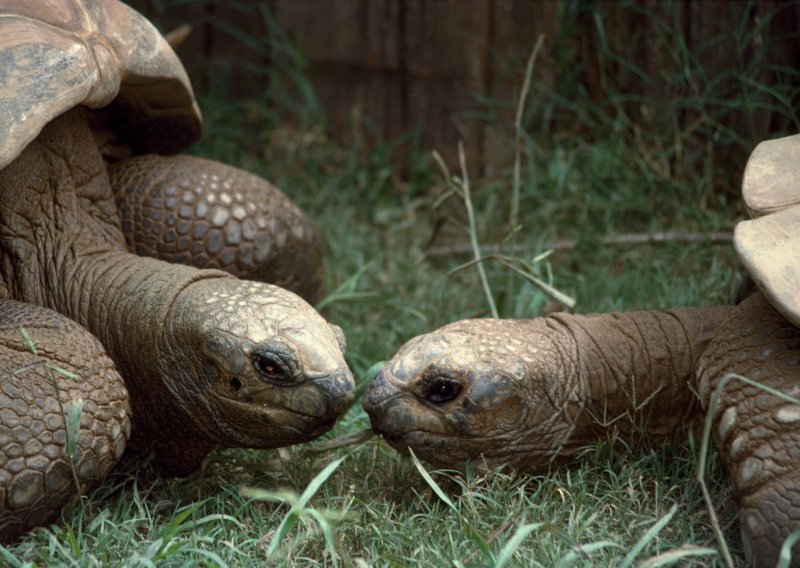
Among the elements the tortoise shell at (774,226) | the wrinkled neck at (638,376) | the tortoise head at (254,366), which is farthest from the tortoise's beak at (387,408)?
the tortoise shell at (774,226)

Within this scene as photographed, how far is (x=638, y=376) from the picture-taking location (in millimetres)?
2645

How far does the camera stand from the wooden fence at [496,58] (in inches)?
155

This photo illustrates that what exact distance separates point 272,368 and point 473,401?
0.48m

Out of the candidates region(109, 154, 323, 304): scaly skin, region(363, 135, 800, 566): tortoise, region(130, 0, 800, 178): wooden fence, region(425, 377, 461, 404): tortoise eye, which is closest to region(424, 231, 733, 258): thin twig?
region(130, 0, 800, 178): wooden fence

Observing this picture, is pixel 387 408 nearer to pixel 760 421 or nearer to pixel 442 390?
pixel 442 390

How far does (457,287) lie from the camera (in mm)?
3969

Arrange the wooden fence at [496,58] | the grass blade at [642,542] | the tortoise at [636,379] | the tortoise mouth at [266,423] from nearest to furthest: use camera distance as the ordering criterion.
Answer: the grass blade at [642,542] → the tortoise at [636,379] → the tortoise mouth at [266,423] → the wooden fence at [496,58]

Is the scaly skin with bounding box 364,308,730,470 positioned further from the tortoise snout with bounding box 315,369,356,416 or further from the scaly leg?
the scaly leg

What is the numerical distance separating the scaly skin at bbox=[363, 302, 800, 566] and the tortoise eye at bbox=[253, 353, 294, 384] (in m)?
0.25

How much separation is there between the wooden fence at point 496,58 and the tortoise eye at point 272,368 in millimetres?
2147

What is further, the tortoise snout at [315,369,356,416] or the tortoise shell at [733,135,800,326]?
the tortoise snout at [315,369,356,416]

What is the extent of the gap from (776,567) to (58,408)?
4.93 feet

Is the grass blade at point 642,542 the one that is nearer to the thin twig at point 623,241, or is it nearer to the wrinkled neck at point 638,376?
the wrinkled neck at point 638,376

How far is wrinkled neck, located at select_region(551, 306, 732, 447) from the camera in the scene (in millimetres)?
2629
